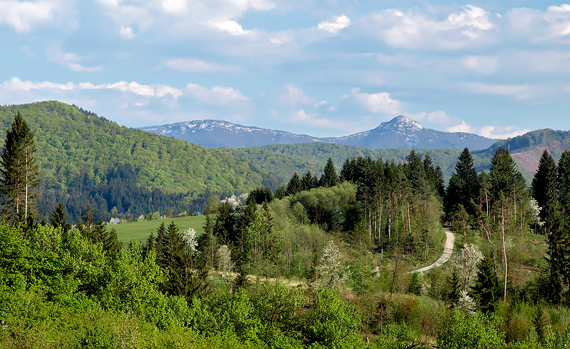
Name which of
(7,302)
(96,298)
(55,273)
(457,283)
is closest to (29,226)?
(55,273)

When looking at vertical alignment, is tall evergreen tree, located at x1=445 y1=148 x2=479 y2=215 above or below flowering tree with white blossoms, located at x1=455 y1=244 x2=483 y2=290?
above

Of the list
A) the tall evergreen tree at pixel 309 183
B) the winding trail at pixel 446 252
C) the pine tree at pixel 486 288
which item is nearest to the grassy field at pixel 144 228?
the tall evergreen tree at pixel 309 183

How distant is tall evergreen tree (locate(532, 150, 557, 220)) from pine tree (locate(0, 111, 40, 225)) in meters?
111

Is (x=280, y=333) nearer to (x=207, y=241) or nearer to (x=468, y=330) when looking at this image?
(x=468, y=330)

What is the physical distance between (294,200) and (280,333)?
3347 inches

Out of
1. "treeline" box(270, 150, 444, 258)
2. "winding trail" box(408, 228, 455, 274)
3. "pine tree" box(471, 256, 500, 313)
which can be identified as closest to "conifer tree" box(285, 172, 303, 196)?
"treeline" box(270, 150, 444, 258)

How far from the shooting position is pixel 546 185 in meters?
118

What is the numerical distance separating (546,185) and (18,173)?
118 metres

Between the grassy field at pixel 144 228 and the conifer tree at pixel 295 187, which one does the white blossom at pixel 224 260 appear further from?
the conifer tree at pixel 295 187

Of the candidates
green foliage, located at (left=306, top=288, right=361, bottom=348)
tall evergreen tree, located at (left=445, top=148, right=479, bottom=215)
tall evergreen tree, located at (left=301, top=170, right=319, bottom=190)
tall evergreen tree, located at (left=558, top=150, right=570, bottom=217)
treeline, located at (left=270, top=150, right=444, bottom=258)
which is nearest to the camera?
green foliage, located at (left=306, top=288, right=361, bottom=348)

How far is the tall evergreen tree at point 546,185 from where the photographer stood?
116 meters

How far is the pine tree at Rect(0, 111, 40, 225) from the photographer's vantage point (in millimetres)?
58312

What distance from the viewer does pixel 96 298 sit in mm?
42562

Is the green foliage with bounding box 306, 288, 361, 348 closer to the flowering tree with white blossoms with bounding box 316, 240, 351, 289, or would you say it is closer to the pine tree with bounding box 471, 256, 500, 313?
the flowering tree with white blossoms with bounding box 316, 240, 351, 289
